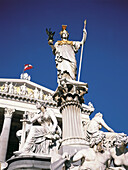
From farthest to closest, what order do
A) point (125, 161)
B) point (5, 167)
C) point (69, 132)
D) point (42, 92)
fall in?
1. point (42, 92)
2. point (69, 132)
3. point (5, 167)
4. point (125, 161)

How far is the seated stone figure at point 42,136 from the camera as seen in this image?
196 inches

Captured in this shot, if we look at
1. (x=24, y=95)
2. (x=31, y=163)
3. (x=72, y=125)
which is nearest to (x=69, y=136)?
(x=72, y=125)

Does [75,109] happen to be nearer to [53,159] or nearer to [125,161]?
[53,159]

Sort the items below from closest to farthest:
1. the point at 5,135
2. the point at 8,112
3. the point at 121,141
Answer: the point at 121,141 < the point at 5,135 < the point at 8,112

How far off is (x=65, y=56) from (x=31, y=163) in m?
4.52

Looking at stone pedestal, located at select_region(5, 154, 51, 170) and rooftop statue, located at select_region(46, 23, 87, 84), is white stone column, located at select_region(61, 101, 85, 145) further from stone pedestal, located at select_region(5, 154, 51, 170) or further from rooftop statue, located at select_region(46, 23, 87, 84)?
stone pedestal, located at select_region(5, 154, 51, 170)

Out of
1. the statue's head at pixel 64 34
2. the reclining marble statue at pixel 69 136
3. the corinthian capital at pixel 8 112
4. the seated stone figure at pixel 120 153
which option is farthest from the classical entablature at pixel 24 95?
the seated stone figure at pixel 120 153

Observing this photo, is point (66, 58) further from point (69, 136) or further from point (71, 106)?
point (69, 136)

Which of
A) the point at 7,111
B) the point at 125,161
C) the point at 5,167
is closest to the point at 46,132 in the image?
the point at 5,167

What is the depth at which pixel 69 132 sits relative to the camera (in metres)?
6.04

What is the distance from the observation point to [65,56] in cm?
→ 759

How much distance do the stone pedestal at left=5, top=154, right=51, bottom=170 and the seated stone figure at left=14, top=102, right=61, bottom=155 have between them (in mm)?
352

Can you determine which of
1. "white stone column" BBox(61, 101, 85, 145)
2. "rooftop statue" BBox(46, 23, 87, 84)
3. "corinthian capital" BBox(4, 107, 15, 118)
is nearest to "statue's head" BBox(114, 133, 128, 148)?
"white stone column" BBox(61, 101, 85, 145)

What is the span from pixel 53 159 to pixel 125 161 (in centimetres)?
184
